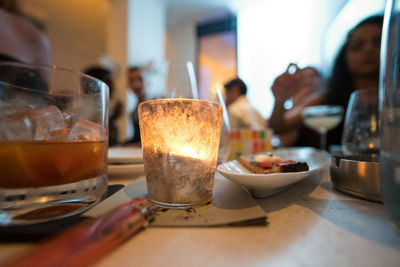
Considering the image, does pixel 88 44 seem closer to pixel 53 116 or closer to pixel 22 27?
pixel 22 27

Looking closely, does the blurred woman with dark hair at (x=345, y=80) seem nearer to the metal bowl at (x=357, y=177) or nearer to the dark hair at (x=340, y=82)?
the dark hair at (x=340, y=82)

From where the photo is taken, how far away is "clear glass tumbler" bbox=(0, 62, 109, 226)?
0.63 feet

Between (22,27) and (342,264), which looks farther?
(22,27)

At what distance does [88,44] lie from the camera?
3602mm

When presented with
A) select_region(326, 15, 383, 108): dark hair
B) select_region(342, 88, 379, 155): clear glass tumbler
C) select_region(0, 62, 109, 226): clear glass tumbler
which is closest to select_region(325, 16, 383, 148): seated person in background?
select_region(326, 15, 383, 108): dark hair

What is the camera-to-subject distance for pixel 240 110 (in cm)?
114

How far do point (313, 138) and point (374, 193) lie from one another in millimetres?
1510

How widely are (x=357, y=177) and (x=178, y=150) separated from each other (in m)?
0.25

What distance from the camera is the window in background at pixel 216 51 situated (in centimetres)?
278

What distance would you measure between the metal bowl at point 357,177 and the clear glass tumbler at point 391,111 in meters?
0.09

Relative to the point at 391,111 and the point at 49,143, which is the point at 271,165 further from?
the point at 49,143

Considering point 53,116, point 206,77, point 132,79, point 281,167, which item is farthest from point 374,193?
point 206,77

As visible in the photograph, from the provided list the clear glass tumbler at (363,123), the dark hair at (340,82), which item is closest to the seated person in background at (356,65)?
the dark hair at (340,82)

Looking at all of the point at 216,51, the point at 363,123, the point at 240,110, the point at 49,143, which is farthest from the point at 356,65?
the point at 216,51
